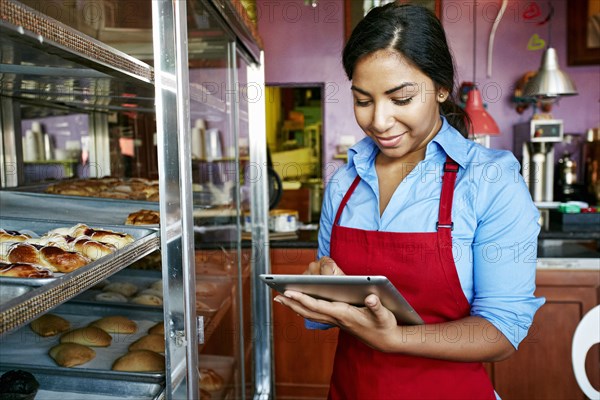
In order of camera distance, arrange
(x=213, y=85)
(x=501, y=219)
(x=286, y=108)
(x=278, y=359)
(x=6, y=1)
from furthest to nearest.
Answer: (x=286, y=108) → (x=278, y=359) → (x=213, y=85) → (x=501, y=219) → (x=6, y=1)

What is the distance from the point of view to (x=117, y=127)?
286 cm

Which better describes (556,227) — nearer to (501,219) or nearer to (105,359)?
(501,219)

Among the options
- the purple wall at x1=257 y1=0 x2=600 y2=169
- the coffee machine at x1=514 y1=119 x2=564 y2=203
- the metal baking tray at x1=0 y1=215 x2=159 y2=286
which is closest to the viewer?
the metal baking tray at x1=0 y1=215 x2=159 y2=286

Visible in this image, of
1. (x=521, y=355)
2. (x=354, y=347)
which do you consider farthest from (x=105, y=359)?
(x=521, y=355)

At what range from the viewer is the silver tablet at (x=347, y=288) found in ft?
3.47

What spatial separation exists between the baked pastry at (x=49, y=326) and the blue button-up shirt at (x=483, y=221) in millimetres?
926

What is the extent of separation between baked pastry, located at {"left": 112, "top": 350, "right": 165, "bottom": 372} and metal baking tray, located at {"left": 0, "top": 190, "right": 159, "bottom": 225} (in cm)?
36

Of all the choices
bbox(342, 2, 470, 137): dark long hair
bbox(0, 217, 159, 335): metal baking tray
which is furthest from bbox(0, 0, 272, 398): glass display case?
bbox(342, 2, 470, 137): dark long hair

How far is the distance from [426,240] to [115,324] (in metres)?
0.99

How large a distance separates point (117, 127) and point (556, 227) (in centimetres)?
255

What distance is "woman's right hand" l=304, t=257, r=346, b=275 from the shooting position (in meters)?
1.36

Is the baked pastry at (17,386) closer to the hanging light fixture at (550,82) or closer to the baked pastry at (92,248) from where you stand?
the baked pastry at (92,248)

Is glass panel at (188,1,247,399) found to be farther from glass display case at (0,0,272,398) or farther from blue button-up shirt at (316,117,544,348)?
blue button-up shirt at (316,117,544,348)

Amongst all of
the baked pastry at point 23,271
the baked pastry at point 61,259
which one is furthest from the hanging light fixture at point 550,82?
the baked pastry at point 23,271
